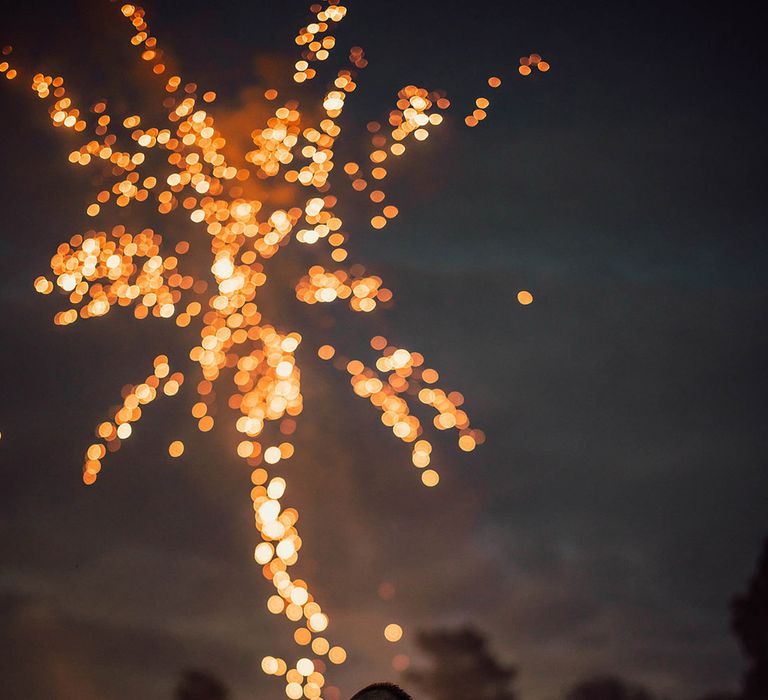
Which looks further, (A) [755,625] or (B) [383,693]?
(A) [755,625]

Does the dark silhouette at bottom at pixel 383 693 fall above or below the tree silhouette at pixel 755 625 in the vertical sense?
below

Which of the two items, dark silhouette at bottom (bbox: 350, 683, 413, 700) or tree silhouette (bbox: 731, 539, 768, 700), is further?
tree silhouette (bbox: 731, 539, 768, 700)

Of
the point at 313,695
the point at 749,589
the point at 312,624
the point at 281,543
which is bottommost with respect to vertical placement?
the point at 313,695

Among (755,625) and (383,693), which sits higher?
(755,625)

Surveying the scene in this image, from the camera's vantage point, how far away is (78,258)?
288 centimetres

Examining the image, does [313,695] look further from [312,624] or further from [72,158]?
[72,158]

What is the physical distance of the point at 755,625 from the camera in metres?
4.14

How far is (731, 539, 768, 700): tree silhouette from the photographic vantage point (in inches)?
158

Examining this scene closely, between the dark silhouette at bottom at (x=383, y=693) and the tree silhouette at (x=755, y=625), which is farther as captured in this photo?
the tree silhouette at (x=755, y=625)

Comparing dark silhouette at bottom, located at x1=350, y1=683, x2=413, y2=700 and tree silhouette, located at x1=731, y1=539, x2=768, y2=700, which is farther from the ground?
tree silhouette, located at x1=731, y1=539, x2=768, y2=700

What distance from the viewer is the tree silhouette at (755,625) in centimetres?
400

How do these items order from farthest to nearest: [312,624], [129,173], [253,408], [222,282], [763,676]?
[763,676]
[129,173]
[222,282]
[253,408]
[312,624]

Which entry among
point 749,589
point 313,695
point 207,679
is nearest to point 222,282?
point 313,695

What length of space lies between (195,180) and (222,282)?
445 mm
